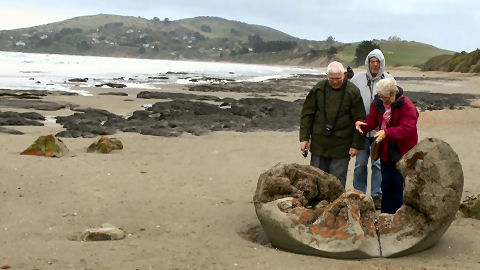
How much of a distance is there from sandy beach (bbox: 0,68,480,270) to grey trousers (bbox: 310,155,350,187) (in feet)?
3.68

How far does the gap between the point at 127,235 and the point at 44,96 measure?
21114 mm

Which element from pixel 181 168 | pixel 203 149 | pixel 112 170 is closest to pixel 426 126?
pixel 203 149

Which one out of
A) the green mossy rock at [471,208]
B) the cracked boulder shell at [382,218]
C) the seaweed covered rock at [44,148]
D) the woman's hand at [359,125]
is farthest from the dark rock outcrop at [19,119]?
the green mossy rock at [471,208]

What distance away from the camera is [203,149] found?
1210 centimetres

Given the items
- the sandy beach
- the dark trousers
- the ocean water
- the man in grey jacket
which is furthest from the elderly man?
the ocean water

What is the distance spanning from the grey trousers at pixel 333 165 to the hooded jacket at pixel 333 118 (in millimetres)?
105

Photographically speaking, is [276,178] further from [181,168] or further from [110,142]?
[110,142]

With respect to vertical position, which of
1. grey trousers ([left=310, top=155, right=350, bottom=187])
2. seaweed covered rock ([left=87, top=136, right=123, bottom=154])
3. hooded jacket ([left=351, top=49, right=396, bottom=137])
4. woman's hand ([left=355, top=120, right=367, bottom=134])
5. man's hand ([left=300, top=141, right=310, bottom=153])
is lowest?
seaweed covered rock ([left=87, top=136, right=123, bottom=154])

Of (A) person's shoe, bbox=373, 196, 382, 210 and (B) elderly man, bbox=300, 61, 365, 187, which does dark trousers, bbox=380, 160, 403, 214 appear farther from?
(A) person's shoe, bbox=373, 196, 382, 210

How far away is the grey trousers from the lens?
21.5 feet

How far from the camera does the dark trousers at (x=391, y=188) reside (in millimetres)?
6238

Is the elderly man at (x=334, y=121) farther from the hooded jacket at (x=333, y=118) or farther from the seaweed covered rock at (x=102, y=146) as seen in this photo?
the seaweed covered rock at (x=102, y=146)

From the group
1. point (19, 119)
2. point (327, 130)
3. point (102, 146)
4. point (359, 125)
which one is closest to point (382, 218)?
point (359, 125)

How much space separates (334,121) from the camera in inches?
250
